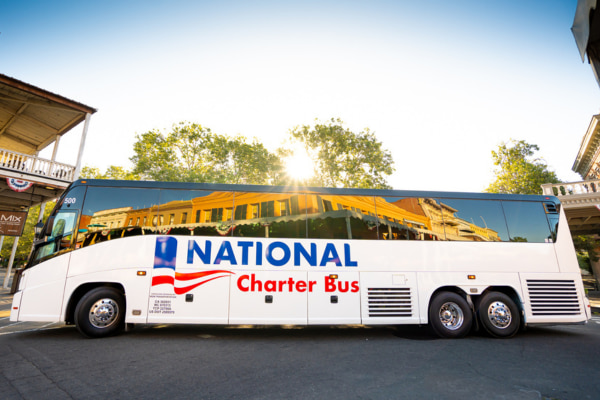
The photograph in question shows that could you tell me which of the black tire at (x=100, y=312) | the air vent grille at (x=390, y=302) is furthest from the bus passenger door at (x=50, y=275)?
the air vent grille at (x=390, y=302)

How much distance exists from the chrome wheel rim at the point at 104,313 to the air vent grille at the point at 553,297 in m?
9.12

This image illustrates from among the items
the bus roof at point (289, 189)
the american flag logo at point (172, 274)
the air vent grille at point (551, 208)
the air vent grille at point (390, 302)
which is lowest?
the air vent grille at point (390, 302)

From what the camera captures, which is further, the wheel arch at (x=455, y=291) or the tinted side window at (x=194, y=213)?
the wheel arch at (x=455, y=291)

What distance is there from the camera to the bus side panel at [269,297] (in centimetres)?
613

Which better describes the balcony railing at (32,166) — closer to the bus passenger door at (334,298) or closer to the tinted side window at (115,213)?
the tinted side window at (115,213)

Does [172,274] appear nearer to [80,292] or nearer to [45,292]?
[80,292]

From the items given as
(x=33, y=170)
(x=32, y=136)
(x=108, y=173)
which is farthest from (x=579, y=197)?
(x=108, y=173)

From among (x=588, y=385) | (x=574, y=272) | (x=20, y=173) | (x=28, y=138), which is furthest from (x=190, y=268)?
(x=28, y=138)

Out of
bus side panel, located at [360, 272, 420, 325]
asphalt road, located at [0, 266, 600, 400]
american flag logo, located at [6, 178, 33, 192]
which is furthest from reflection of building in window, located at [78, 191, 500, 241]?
american flag logo, located at [6, 178, 33, 192]

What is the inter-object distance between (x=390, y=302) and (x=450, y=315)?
144 cm

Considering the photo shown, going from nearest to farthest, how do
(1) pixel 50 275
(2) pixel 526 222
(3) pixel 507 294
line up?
(1) pixel 50 275 → (3) pixel 507 294 → (2) pixel 526 222

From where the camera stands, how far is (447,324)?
6.50 m

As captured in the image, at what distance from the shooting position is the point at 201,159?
2945cm

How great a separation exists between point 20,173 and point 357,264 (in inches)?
625
